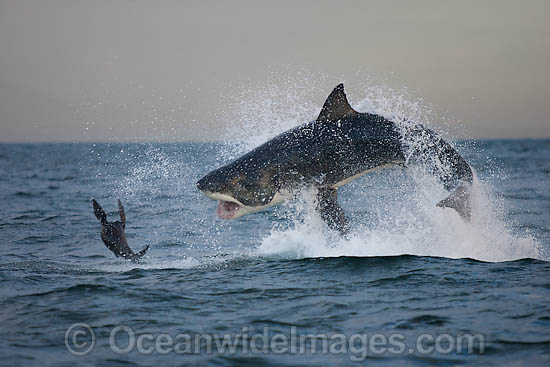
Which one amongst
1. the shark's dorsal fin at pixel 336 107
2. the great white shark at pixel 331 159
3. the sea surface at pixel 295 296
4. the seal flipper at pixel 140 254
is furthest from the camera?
the seal flipper at pixel 140 254

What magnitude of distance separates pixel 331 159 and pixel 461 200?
241cm

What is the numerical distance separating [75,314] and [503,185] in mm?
27830

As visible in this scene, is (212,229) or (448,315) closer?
(448,315)

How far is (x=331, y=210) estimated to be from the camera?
38.1 ft

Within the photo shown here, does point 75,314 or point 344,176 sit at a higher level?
point 344,176

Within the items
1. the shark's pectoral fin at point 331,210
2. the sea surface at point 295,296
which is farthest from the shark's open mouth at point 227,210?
the shark's pectoral fin at point 331,210

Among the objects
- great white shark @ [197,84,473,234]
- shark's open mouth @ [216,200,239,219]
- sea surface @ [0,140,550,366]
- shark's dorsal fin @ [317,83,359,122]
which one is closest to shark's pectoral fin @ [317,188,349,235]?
great white shark @ [197,84,473,234]

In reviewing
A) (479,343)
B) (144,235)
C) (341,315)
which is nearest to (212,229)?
(144,235)

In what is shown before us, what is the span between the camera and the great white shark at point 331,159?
1123 cm

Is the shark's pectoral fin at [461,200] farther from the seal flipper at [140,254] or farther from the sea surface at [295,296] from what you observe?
the seal flipper at [140,254]

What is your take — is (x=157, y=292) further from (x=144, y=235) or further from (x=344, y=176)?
(x=144, y=235)

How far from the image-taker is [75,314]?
8773 millimetres

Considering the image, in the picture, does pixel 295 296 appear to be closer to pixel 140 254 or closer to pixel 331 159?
pixel 331 159

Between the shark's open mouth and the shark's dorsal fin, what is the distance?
7.24ft
